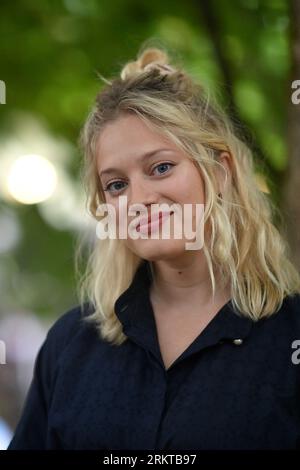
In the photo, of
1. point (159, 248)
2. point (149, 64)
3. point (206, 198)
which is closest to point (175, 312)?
point (159, 248)

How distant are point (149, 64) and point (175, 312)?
75 centimetres

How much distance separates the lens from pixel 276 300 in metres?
1.94

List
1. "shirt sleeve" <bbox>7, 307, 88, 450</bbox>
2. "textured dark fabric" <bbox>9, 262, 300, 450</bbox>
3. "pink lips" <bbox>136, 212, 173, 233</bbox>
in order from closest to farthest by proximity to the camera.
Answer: "textured dark fabric" <bbox>9, 262, 300, 450</bbox>, "pink lips" <bbox>136, 212, 173, 233</bbox>, "shirt sleeve" <bbox>7, 307, 88, 450</bbox>

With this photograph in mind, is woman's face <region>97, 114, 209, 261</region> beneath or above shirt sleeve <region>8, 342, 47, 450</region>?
above

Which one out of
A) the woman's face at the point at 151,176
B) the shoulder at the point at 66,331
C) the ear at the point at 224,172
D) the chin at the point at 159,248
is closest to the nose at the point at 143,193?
the woman's face at the point at 151,176

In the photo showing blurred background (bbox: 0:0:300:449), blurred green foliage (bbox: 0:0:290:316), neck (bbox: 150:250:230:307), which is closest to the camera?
neck (bbox: 150:250:230:307)

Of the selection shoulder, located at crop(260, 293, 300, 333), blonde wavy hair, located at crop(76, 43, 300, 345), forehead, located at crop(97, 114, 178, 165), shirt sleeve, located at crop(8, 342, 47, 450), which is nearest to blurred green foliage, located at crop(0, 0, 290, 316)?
blonde wavy hair, located at crop(76, 43, 300, 345)

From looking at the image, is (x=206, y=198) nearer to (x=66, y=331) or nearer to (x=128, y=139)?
(x=128, y=139)

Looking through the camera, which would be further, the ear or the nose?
the ear

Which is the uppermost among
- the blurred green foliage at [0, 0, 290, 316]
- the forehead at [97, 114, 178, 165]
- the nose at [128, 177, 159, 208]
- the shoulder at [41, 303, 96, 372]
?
the blurred green foliage at [0, 0, 290, 316]

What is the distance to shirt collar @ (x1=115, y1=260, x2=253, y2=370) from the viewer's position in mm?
1882

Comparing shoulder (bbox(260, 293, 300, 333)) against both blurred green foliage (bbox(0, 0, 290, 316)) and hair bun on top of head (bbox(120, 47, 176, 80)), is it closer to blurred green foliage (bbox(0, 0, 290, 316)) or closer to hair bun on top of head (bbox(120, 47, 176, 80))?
hair bun on top of head (bbox(120, 47, 176, 80))

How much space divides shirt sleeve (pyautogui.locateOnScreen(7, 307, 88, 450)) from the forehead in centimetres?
54

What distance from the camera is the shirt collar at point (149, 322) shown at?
188 cm
